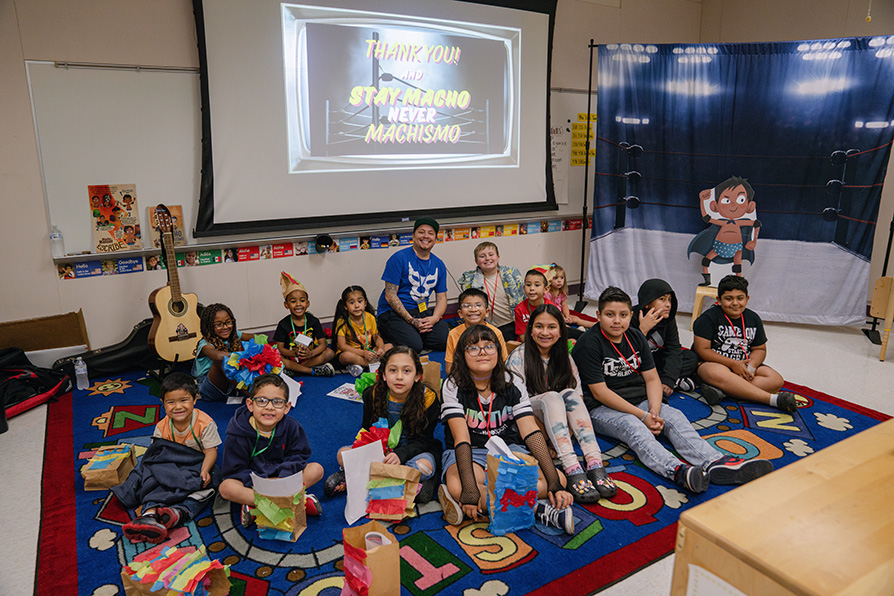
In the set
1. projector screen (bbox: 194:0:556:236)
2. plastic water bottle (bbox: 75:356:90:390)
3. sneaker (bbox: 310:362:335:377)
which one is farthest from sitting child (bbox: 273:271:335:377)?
plastic water bottle (bbox: 75:356:90:390)

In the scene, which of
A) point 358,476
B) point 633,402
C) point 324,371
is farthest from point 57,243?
point 633,402

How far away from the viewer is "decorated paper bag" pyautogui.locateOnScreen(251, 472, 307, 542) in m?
2.17

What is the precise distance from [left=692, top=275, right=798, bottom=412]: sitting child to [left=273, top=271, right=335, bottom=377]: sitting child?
7.63 ft

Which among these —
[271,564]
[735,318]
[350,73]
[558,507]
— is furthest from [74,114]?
[735,318]

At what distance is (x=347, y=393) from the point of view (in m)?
3.61

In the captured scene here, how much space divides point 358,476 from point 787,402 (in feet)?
7.93

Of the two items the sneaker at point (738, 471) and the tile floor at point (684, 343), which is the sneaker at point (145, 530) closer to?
the tile floor at point (684, 343)

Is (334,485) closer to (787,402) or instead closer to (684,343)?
(787,402)

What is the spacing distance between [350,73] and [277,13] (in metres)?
0.62

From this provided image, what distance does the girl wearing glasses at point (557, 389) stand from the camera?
101 inches

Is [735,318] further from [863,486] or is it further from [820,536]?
[820,536]

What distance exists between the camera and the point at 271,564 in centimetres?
210

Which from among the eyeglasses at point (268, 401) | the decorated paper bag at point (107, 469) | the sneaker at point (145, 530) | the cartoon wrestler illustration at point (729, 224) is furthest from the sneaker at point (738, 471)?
the cartoon wrestler illustration at point (729, 224)

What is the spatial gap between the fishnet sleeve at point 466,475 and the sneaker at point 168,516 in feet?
3.55
